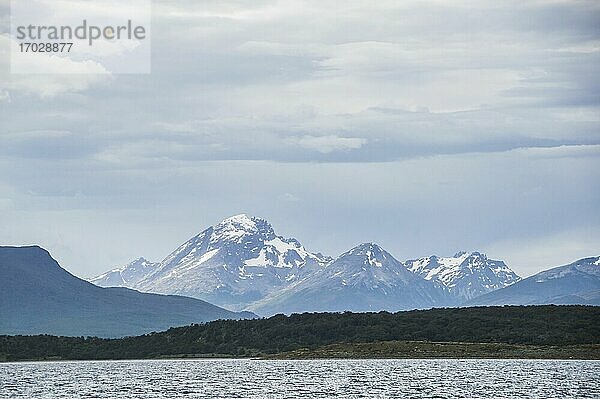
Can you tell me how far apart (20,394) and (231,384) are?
35.9m

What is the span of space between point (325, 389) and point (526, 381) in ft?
111

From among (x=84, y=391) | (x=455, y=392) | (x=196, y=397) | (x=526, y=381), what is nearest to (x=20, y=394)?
(x=84, y=391)

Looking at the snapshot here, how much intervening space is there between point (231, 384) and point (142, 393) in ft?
78.9

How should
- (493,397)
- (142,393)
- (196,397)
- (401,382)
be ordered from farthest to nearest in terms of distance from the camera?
(401,382) < (142,393) < (196,397) < (493,397)

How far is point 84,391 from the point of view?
171m

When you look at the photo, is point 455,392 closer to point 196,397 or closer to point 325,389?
point 325,389

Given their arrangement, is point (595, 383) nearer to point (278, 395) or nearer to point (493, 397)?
point (493, 397)

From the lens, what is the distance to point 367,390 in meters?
160

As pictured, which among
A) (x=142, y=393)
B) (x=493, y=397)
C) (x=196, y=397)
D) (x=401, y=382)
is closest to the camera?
(x=493, y=397)

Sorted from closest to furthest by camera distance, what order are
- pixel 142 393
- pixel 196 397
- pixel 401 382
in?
pixel 196 397, pixel 142 393, pixel 401 382

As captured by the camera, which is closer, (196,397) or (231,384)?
(196,397)

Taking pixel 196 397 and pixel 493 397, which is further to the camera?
pixel 196 397

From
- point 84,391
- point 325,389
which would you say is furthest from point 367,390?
point 84,391

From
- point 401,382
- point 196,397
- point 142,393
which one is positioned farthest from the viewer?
point 401,382
